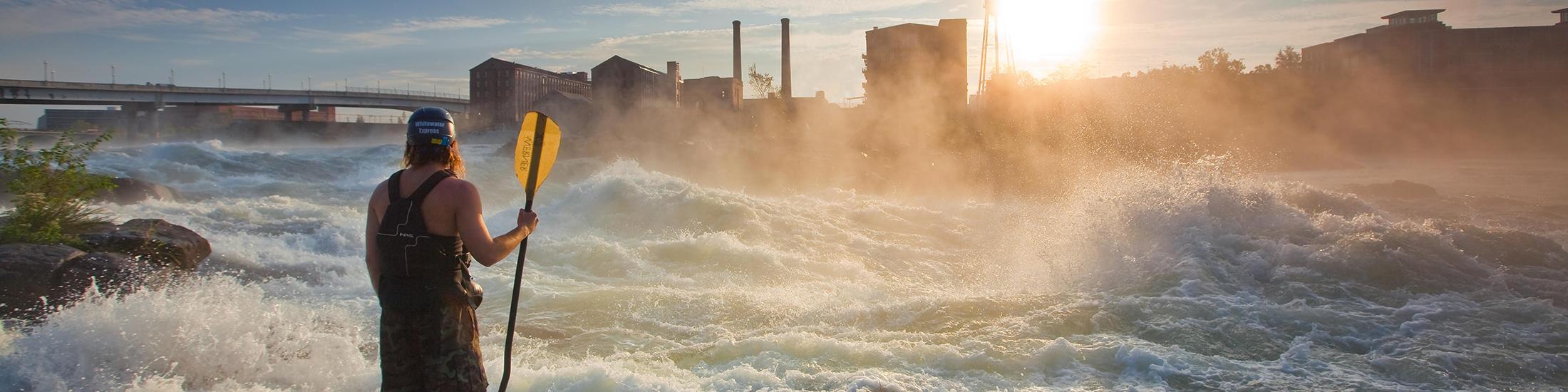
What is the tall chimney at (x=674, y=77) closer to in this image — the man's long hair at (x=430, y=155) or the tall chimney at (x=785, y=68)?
the tall chimney at (x=785, y=68)

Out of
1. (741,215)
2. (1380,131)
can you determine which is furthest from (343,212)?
(1380,131)

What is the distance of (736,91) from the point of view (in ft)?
159

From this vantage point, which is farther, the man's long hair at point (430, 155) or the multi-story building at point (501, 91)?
the multi-story building at point (501, 91)

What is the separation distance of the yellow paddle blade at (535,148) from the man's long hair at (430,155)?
1.34 feet

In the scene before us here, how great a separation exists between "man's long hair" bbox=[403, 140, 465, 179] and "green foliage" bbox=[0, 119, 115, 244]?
7354mm

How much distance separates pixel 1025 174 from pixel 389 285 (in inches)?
977

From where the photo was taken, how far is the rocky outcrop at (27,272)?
656 centimetres

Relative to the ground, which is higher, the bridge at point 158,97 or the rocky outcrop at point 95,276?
the bridge at point 158,97

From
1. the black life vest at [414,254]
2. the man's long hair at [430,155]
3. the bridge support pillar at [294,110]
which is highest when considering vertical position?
the bridge support pillar at [294,110]

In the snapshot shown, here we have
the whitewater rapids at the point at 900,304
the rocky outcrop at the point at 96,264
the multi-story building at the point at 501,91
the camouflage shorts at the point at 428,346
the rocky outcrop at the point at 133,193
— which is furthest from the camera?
the multi-story building at the point at 501,91

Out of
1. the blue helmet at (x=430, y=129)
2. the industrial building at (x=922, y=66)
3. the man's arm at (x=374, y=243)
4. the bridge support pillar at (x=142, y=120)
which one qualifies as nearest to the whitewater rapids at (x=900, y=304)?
the man's arm at (x=374, y=243)

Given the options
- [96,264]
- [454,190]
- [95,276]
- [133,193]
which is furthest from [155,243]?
[454,190]

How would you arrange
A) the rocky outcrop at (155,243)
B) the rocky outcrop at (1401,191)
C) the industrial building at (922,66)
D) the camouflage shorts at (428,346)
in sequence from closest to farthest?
the camouflage shorts at (428,346) → the rocky outcrop at (155,243) → the rocky outcrop at (1401,191) → the industrial building at (922,66)

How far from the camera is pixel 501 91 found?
176ft
